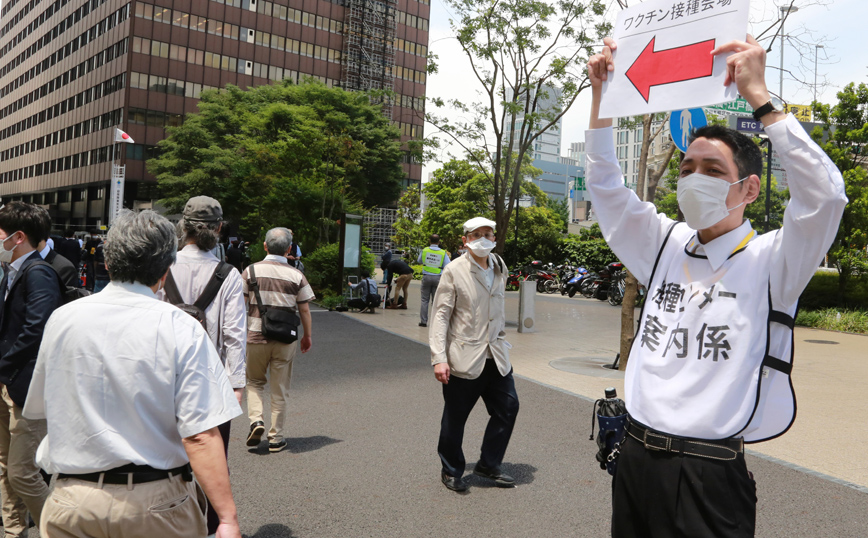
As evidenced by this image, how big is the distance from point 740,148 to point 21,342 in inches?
127

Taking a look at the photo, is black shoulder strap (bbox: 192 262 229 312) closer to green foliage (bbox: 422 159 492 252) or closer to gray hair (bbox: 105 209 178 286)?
gray hair (bbox: 105 209 178 286)

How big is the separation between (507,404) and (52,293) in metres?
2.95

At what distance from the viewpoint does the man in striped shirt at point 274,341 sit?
5754mm

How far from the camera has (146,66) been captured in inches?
2263

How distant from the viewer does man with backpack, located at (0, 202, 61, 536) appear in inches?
134

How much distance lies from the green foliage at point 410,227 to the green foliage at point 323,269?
57.7 feet

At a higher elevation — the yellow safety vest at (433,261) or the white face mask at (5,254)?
the yellow safety vest at (433,261)

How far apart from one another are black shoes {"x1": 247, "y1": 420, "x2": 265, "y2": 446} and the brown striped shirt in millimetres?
660

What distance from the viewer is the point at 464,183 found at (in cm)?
4528

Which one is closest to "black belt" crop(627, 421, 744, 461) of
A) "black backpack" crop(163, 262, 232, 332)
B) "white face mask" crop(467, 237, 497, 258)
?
"black backpack" crop(163, 262, 232, 332)

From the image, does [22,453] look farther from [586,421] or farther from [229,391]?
[586,421]

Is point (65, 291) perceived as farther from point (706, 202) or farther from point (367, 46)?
point (367, 46)

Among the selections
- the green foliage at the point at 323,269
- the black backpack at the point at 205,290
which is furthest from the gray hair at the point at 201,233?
the green foliage at the point at 323,269

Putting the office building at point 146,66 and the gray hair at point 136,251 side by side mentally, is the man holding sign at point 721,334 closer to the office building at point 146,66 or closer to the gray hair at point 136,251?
the gray hair at point 136,251
